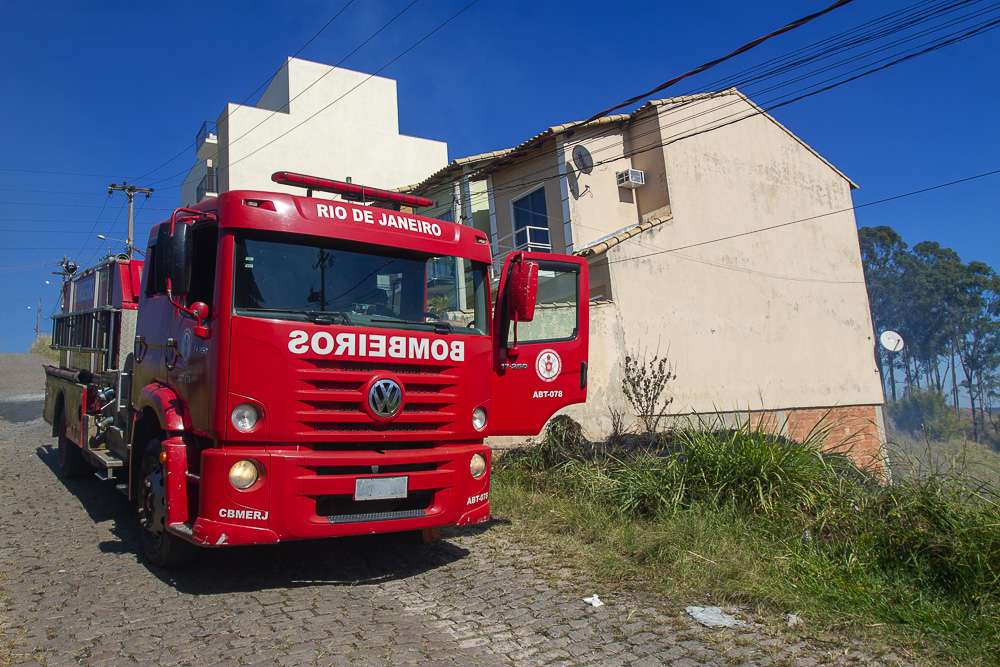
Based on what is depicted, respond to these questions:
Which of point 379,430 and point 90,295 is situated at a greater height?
point 90,295

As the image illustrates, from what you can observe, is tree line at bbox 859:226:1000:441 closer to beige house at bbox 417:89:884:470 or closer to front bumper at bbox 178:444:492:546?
beige house at bbox 417:89:884:470

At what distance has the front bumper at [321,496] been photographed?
14.0 feet

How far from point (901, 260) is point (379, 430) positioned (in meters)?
46.6

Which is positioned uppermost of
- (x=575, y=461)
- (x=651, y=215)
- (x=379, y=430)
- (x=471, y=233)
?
(x=651, y=215)

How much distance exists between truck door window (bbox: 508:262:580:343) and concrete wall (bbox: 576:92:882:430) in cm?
595

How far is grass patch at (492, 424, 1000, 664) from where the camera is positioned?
3.99 meters

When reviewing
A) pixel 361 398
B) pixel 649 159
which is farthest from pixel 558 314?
pixel 649 159

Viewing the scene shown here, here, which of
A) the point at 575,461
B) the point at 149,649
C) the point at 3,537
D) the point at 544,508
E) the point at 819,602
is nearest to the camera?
the point at 149,649

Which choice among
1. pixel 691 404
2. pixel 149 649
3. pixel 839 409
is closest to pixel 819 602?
pixel 149 649

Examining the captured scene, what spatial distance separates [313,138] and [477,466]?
26.5m

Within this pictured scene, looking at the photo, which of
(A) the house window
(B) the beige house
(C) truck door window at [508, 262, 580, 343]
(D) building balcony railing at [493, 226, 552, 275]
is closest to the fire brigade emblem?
(C) truck door window at [508, 262, 580, 343]

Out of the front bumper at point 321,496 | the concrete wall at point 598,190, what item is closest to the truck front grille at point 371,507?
the front bumper at point 321,496

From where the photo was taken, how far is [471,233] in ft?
18.7

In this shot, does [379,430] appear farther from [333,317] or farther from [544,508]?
[544,508]
